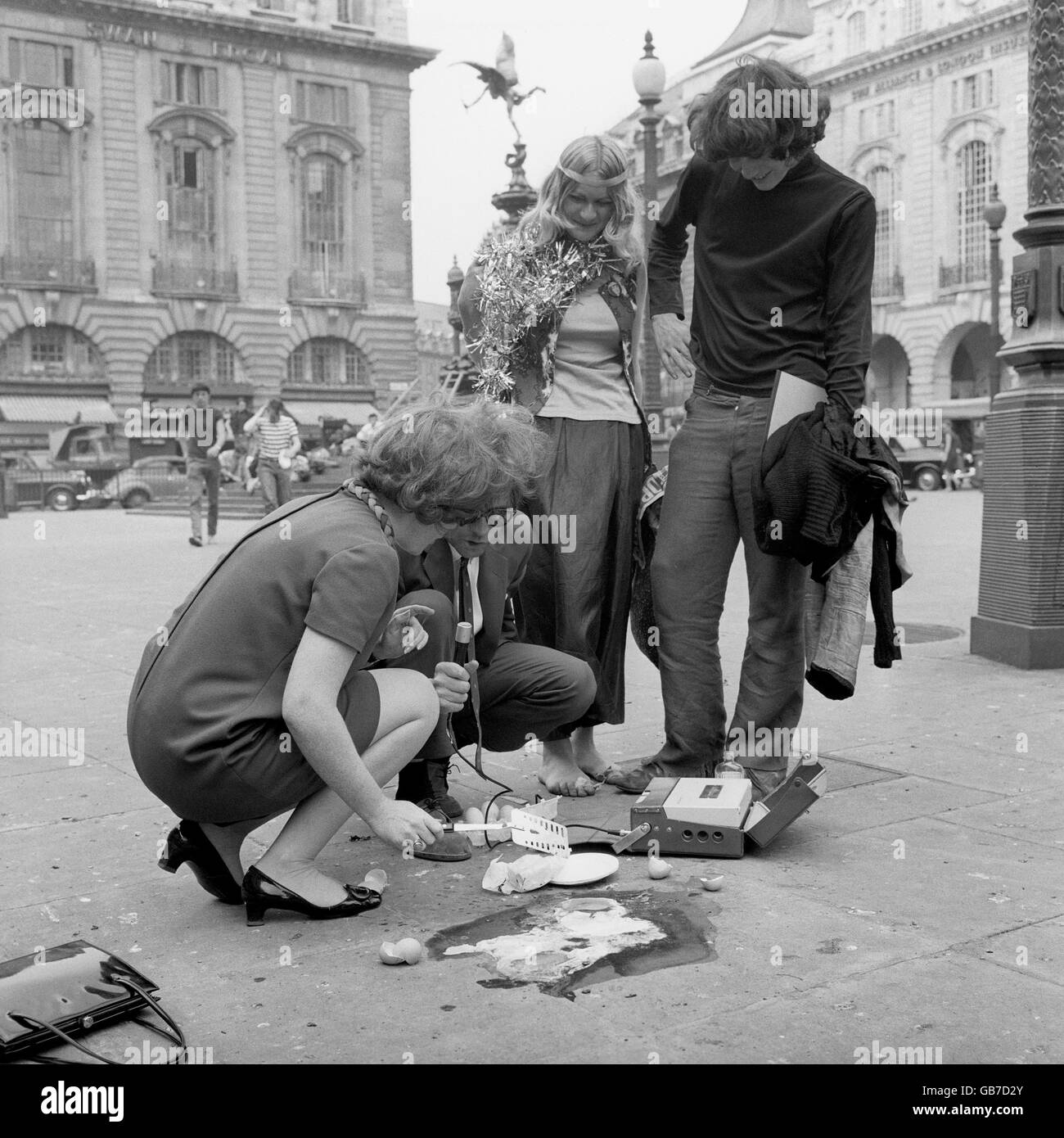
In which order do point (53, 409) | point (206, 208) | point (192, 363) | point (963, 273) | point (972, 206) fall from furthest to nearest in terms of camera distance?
point (206, 208)
point (192, 363)
point (53, 409)
point (963, 273)
point (972, 206)

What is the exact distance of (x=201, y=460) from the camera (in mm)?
16359

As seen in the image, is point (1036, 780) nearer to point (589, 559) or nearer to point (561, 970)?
point (589, 559)

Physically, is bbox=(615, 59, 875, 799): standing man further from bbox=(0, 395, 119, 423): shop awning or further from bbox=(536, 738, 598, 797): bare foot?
bbox=(0, 395, 119, 423): shop awning

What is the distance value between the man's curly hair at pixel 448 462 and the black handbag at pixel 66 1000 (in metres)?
1.14

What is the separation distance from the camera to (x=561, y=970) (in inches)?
106

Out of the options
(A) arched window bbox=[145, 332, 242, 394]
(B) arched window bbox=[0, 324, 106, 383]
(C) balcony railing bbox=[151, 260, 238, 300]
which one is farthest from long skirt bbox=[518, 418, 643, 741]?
(C) balcony railing bbox=[151, 260, 238, 300]

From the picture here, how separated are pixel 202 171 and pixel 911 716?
46.6 m

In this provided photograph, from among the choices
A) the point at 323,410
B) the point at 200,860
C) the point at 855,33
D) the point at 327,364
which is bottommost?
the point at 200,860

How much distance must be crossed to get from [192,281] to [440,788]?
45.7m

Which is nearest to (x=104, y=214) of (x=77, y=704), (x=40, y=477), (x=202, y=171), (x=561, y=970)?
(x=202, y=171)

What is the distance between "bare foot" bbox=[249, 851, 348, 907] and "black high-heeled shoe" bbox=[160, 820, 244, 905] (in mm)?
118

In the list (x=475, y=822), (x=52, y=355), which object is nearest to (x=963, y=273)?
(x=52, y=355)

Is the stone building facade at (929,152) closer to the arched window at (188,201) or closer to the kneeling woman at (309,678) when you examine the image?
the arched window at (188,201)

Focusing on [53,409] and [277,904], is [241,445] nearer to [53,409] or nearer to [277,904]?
[53,409]
